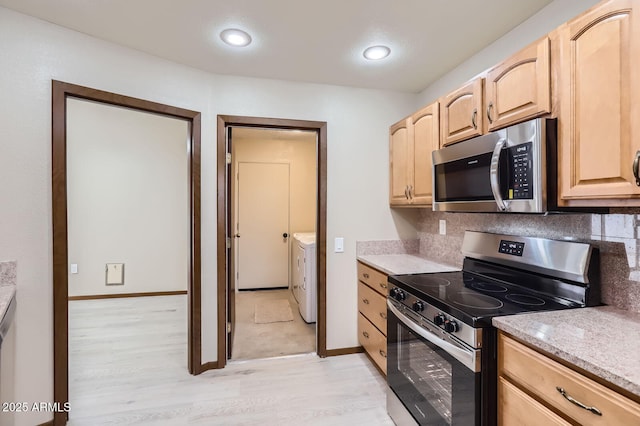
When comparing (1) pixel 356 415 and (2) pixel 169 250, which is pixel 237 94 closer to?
(1) pixel 356 415

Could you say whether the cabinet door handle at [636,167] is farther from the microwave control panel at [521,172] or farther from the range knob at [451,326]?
the range knob at [451,326]

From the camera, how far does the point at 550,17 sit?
1.65 m

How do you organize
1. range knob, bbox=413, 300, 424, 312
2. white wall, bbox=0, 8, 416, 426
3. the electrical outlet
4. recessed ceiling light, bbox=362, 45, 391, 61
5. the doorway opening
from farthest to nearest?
the doorway opening, the electrical outlet, recessed ceiling light, bbox=362, 45, 391, 61, white wall, bbox=0, 8, 416, 426, range knob, bbox=413, 300, 424, 312

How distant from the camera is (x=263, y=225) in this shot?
4.96 m

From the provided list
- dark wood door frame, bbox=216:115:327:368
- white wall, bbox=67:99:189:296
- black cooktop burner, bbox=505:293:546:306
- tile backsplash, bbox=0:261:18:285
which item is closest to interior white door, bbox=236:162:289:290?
white wall, bbox=67:99:189:296

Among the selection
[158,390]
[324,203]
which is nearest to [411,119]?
[324,203]

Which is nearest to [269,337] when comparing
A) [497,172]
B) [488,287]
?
[488,287]

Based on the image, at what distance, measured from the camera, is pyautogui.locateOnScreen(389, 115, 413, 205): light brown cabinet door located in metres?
2.53

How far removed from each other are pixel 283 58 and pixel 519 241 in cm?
193

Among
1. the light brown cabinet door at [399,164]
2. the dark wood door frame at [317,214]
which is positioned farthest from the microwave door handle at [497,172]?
the dark wood door frame at [317,214]

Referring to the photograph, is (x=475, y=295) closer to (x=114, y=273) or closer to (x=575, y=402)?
(x=575, y=402)

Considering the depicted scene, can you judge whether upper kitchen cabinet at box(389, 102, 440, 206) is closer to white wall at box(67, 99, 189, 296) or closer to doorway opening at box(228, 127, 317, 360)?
doorway opening at box(228, 127, 317, 360)

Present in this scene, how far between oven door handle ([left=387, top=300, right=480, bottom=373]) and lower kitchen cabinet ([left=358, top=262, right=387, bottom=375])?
503mm

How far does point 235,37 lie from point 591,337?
229 cm
